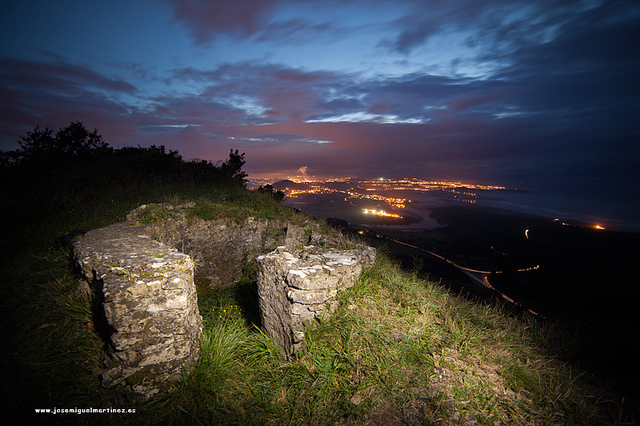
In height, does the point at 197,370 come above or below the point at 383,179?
below

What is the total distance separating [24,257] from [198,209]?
4.10 meters

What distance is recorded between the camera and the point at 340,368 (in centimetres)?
322

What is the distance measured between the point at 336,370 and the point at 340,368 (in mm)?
66

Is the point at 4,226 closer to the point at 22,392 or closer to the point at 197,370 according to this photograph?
the point at 22,392

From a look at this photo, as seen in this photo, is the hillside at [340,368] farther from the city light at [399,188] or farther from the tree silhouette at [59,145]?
the city light at [399,188]

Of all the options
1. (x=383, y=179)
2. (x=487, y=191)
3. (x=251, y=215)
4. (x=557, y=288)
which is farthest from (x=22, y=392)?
(x=487, y=191)

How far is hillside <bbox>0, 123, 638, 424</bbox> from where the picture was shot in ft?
8.84

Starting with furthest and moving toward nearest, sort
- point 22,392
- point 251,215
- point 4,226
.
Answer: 1. point 251,215
2. point 4,226
3. point 22,392

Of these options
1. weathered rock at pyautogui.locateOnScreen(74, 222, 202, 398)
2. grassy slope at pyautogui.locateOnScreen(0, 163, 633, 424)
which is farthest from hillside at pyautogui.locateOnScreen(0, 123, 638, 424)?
weathered rock at pyautogui.locateOnScreen(74, 222, 202, 398)

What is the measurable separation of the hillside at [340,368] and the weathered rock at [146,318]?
20 centimetres

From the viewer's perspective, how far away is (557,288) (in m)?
23.6

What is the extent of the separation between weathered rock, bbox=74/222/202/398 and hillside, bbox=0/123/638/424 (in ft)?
0.67

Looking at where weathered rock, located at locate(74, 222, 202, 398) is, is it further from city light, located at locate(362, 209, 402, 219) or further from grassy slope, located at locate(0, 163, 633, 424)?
city light, located at locate(362, 209, 402, 219)

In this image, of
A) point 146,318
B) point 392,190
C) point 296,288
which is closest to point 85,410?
point 146,318
